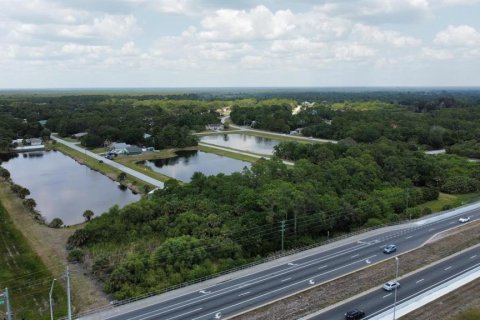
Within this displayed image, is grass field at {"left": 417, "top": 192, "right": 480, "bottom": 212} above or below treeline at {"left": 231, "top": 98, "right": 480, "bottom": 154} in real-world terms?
below

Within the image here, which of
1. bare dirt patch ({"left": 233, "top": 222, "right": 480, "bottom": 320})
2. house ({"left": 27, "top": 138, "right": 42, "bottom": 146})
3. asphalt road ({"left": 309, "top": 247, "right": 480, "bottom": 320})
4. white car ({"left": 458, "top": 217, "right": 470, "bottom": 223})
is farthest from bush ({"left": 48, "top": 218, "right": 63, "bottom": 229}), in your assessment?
house ({"left": 27, "top": 138, "right": 42, "bottom": 146})

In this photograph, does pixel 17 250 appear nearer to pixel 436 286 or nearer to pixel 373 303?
pixel 373 303

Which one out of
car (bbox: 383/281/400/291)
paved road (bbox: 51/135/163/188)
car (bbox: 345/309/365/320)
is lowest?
paved road (bbox: 51/135/163/188)

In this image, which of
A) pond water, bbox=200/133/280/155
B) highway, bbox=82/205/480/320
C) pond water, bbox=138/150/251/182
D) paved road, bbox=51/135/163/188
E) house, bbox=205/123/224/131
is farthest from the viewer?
house, bbox=205/123/224/131

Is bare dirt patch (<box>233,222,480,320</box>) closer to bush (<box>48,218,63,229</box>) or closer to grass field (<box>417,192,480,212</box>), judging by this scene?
grass field (<box>417,192,480,212</box>)

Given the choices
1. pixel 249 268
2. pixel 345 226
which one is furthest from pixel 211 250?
pixel 345 226

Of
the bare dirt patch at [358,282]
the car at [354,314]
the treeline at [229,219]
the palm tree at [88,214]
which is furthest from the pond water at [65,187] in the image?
the car at [354,314]

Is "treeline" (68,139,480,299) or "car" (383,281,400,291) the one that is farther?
"treeline" (68,139,480,299)
